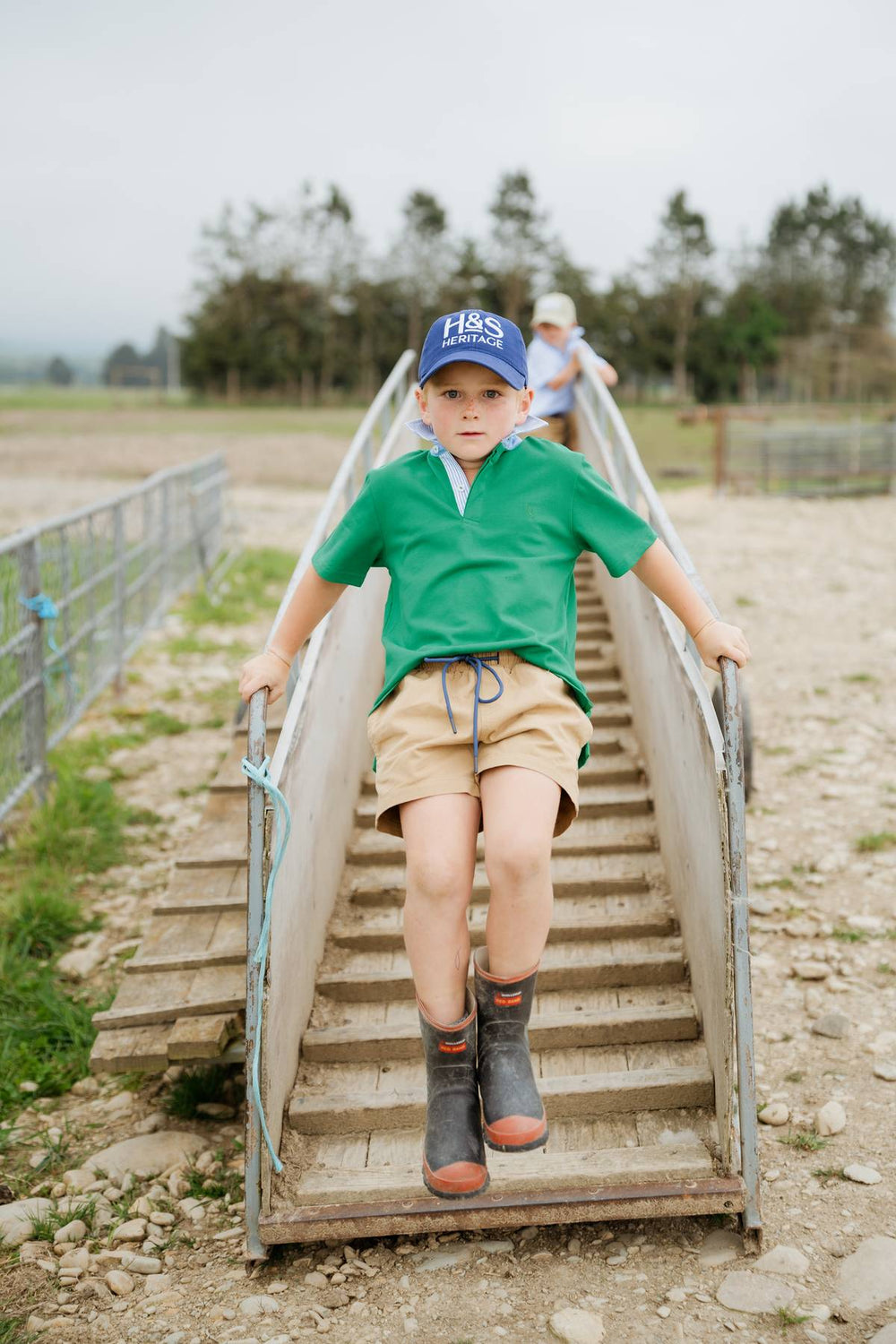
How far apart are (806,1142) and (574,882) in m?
1.20

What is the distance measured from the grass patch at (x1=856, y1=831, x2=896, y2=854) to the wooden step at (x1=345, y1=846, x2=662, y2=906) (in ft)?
6.60

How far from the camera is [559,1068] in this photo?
12.3ft

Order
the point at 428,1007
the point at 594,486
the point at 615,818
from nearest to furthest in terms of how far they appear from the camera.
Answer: the point at 428,1007, the point at 594,486, the point at 615,818

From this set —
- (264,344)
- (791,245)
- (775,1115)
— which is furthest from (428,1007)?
(791,245)

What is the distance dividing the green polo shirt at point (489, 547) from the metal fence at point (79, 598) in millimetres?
3775

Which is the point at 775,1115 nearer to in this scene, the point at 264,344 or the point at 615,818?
the point at 615,818

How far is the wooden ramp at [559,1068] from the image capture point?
308cm

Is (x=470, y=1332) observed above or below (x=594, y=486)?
below

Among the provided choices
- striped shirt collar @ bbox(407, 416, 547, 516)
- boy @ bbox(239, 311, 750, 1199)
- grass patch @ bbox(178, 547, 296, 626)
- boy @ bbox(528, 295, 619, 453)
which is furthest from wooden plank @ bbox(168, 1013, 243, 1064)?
grass patch @ bbox(178, 547, 296, 626)

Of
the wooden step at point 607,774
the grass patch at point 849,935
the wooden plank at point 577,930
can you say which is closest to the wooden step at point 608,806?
the wooden step at point 607,774

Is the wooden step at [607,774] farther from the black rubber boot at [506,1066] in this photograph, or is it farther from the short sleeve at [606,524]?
the black rubber boot at [506,1066]

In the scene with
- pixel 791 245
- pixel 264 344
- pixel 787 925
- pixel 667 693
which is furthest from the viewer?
pixel 791 245

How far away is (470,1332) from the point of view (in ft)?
9.46

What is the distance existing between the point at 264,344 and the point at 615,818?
2421 inches
